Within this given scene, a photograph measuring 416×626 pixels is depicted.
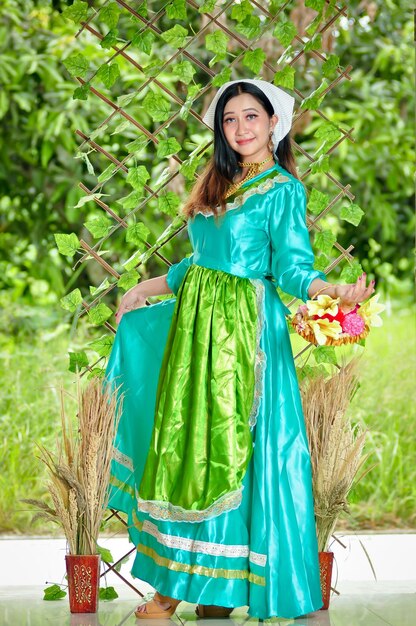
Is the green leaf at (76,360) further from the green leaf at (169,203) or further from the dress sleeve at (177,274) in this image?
the green leaf at (169,203)

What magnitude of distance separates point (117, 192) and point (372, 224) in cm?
151

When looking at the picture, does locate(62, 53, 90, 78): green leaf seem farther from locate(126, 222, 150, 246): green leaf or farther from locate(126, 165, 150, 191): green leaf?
locate(126, 222, 150, 246): green leaf

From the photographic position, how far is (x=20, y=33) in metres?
6.48

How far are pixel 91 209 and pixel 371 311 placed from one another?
11.7ft

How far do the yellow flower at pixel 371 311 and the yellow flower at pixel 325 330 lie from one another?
0.08 m

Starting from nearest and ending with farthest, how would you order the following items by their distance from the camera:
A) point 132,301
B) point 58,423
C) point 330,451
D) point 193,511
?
point 193,511
point 330,451
point 132,301
point 58,423

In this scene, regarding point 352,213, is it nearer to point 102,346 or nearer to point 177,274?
point 177,274

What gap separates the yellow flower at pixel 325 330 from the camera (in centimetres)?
289

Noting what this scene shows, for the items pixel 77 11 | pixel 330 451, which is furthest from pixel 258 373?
pixel 77 11

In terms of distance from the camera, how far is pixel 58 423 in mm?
5500

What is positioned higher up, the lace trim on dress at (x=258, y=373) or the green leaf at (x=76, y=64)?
the green leaf at (x=76, y=64)

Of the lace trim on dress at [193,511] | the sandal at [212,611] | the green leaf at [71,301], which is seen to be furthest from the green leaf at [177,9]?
the sandal at [212,611]

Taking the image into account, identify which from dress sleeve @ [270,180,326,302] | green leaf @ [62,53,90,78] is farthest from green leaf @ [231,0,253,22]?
dress sleeve @ [270,180,326,302]

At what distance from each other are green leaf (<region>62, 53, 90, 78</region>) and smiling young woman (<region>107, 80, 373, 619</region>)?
0.52m
